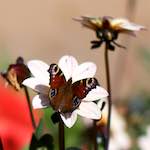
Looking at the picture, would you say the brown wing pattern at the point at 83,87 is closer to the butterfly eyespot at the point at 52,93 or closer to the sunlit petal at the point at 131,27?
the butterfly eyespot at the point at 52,93

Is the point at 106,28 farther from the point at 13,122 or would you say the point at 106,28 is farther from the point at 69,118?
the point at 13,122

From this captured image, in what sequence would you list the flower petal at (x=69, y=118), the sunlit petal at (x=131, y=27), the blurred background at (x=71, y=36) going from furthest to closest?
the blurred background at (x=71, y=36) → the sunlit petal at (x=131, y=27) → the flower petal at (x=69, y=118)

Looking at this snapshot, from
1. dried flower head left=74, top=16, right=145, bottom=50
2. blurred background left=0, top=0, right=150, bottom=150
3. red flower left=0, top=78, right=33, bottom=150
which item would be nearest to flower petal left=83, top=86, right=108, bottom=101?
dried flower head left=74, top=16, right=145, bottom=50

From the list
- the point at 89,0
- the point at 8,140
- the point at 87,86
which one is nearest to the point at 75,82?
the point at 87,86

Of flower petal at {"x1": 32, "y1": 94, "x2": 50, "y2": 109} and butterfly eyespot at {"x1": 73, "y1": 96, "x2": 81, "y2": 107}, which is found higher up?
flower petal at {"x1": 32, "y1": 94, "x2": 50, "y2": 109}

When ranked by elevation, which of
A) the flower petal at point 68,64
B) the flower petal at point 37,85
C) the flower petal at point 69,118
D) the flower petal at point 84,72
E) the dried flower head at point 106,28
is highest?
the dried flower head at point 106,28

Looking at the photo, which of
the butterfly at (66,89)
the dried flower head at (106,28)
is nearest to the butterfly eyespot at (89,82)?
the butterfly at (66,89)

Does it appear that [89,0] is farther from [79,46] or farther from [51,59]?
[51,59]

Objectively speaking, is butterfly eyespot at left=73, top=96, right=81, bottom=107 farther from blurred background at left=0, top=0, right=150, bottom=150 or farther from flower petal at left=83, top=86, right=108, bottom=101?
blurred background at left=0, top=0, right=150, bottom=150
